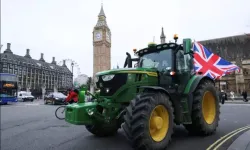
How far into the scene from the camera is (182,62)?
582cm

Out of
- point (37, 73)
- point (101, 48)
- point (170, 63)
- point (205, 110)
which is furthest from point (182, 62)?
point (37, 73)

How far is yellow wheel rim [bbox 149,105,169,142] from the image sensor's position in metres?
4.28

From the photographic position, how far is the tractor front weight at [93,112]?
444 cm

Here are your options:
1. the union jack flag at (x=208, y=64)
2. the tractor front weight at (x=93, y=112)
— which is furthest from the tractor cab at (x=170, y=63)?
the union jack flag at (x=208, y=64)

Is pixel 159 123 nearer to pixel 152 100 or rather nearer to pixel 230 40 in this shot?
pixel 152 100

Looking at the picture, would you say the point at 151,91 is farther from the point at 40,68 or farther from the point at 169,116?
the point at 40,68

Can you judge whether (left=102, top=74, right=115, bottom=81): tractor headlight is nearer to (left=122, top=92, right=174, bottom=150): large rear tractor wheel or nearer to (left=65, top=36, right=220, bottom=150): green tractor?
(left=65, top=36, right=220, bottom=150): green tractor

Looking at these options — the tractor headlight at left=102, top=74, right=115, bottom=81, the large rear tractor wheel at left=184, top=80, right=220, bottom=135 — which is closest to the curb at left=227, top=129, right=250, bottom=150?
the large rear tractor wheel at left=184, top=80, right=220, bottom=135

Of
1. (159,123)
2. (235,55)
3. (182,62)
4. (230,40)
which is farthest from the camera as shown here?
(230,40)

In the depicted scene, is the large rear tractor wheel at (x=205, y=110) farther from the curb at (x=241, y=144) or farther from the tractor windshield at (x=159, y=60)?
the tractor windshield at (x=159, y=60)

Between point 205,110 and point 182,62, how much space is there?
1687 millimetres

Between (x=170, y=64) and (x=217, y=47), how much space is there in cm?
5649

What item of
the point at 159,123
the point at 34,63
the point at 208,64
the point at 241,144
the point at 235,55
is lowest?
the point at 241,144

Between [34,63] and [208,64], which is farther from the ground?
[34,63]
